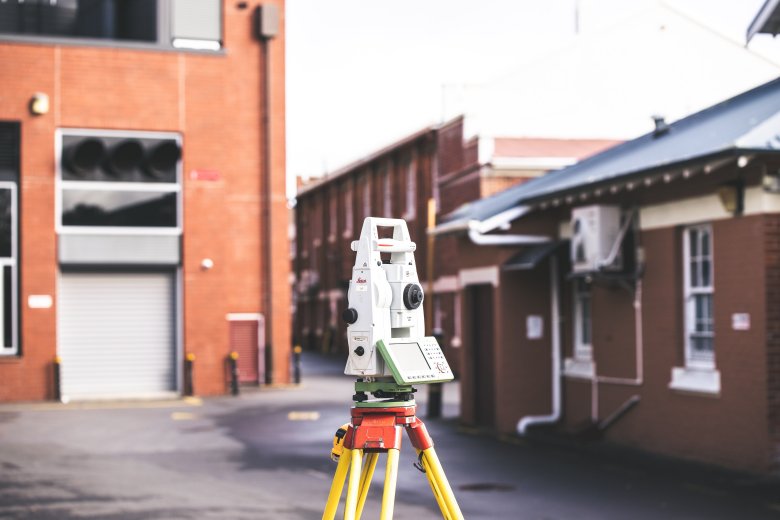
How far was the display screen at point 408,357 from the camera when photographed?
6.44m

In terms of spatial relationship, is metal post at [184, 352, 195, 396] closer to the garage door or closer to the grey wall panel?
the garage door

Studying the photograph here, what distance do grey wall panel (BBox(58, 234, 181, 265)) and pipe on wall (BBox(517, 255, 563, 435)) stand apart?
39.0 ft

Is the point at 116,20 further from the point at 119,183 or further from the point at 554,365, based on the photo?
the point at 554,365

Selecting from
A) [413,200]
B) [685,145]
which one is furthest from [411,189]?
[685,145]

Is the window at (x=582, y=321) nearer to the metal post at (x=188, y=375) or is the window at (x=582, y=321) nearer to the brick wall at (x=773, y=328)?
Result: the brick wall at (x=773, y=328)

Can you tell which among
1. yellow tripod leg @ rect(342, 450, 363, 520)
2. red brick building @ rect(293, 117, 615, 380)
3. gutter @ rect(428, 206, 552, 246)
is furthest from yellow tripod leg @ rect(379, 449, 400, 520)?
red brick building @ rect(293, 117, 615, 380)

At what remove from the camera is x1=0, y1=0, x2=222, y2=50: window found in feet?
92.9

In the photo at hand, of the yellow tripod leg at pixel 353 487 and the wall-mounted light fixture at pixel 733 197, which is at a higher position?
the wall-mounted light fixture at pixel 733 197

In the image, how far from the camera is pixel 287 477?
45.2ft

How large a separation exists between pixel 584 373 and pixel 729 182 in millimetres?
4737

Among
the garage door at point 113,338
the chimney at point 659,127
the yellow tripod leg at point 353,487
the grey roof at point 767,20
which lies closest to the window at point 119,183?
the garage door at point 113,338

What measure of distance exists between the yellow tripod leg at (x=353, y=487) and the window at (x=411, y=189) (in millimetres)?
35546

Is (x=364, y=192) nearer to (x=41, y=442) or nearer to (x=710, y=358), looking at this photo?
(x=41, y=442)

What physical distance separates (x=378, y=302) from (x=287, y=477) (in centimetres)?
769
